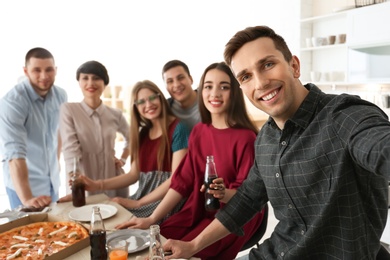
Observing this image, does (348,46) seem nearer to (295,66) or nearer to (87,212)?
(295,66)

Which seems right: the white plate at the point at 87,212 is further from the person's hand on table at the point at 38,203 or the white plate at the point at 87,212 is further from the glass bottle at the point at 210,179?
the glass bottle at the point at 210,179

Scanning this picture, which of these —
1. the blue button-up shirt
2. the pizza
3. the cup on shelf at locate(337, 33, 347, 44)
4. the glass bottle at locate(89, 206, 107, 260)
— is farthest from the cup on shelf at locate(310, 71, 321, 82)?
the glass bottle at locate(89, 206, 107, 260)

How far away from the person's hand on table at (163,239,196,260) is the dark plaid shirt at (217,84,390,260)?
1.15ft

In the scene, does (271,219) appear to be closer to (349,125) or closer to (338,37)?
(338,37)

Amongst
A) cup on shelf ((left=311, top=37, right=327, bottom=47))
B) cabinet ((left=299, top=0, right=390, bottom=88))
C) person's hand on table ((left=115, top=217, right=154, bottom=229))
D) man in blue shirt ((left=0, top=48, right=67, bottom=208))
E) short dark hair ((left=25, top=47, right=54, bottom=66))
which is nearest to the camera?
person's hand on table ((left=115, top=217, right=154, bottom=229))

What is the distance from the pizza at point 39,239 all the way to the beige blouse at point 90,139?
0.97 m

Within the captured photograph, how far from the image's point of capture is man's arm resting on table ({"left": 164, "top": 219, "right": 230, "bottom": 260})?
1321mm

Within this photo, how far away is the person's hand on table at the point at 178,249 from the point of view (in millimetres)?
1309

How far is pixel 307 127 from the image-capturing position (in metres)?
1.13

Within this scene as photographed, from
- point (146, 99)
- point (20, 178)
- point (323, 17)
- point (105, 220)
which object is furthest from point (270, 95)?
point (323, 17)

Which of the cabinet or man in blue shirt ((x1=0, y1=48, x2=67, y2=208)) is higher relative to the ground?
the cabinet

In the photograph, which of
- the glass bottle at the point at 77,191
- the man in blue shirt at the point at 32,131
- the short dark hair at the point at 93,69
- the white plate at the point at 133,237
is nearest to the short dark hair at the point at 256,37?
the white plate at the point at 133,237

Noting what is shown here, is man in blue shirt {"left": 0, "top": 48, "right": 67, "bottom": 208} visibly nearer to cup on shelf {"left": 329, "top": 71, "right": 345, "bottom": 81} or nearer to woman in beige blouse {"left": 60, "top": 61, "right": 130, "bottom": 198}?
woman in beige blouse {"left": 60, "top": 61, "right": 130, "bottom": 198}

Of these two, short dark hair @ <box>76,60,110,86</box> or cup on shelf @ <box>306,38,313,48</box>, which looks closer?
short dark hair @ <box>76,60,110,86</box>
